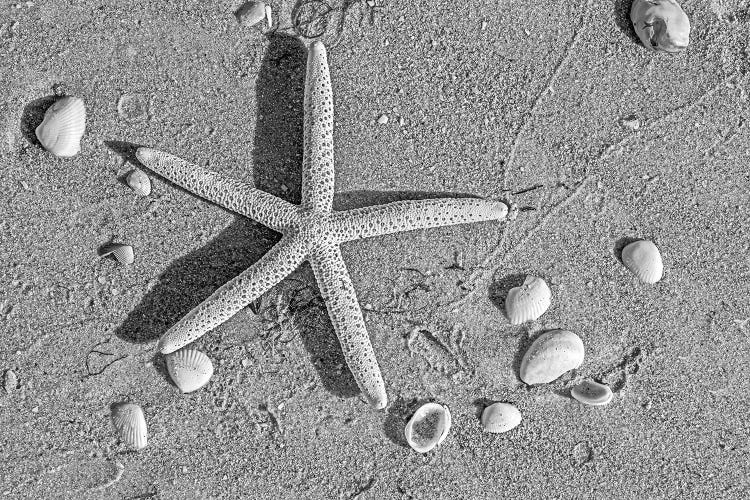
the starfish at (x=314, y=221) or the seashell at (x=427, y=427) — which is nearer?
the starfish at (x=314, y=221)

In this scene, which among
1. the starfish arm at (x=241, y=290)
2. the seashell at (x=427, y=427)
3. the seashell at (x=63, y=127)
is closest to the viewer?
the starfish arm at (x=241, y=290)

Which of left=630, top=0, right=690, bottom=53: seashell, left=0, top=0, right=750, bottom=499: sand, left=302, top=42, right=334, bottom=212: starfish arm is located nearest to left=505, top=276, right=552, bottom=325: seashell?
left=0, top=0, right=750, bottom=499: sand

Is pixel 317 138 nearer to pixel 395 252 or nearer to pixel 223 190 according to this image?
pixel 223 190

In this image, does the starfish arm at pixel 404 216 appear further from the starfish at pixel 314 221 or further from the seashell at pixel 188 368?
the seashell at pixel 188 368

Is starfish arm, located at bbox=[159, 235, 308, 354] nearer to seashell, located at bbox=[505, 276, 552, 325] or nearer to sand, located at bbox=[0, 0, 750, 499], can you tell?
sand, located at bbox=[0, 0, 750, 499]

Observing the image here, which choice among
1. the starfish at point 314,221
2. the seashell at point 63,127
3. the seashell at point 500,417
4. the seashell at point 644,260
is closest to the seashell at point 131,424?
the starfish at point 314,221

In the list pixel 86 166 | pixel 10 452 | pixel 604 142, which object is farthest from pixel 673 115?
pixel 10 452
